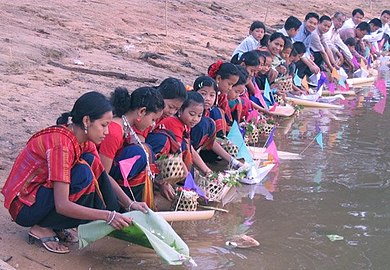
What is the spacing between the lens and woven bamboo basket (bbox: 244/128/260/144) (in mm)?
6554

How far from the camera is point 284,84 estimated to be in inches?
329

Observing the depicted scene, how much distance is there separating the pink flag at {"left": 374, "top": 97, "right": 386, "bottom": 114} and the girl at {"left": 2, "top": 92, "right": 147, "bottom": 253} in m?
5.85

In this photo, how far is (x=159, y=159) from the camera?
179 inches

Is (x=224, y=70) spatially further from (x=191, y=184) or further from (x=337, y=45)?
(x=337, y=45)

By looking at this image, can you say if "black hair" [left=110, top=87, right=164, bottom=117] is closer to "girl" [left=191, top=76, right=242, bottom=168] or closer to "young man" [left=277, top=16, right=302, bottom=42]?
"girl" [left=191, top=76, right=242, bottom=168]

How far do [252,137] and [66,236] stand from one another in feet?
9.79

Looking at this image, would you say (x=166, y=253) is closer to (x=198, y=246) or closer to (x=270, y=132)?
(x=198, y=246)

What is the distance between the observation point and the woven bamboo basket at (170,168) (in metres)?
4.50

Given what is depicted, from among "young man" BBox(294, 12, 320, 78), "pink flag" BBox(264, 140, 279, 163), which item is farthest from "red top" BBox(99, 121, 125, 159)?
"young man" BBox(294, 12, 320, 78)

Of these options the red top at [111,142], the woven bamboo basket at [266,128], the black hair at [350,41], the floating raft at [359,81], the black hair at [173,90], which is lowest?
the woven bamboo basket at [266,128]

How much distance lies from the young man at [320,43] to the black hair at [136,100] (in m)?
6.63

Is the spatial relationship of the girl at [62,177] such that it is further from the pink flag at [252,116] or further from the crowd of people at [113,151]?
the pink flag at [252,116]

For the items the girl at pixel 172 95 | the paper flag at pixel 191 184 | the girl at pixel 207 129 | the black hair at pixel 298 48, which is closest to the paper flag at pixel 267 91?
the black hair at pixel 298 48

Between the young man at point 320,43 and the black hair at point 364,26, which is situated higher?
the black hair at point 364,26
